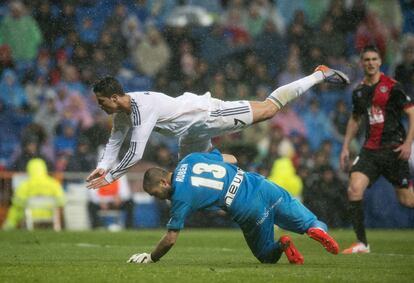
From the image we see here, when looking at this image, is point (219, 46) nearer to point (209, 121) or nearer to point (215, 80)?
point (215, 80)

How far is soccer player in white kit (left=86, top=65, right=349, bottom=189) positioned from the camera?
37.3 ft

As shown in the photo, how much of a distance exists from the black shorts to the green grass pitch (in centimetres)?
97

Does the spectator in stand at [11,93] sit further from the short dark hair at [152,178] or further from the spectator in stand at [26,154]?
the short dark hair at [152,178]

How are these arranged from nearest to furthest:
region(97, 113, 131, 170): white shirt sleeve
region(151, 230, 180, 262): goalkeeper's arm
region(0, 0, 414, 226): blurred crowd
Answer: region(151, 230, 180, 262): goalkeeper's arm, region(97, 113, 131, 170): white shirt sleeve, region(0, 0, 414, 226): blurred crowd

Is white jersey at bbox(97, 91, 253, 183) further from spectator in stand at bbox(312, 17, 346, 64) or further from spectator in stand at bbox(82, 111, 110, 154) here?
spectator in stand at bbox(312, 17, 346, 64)

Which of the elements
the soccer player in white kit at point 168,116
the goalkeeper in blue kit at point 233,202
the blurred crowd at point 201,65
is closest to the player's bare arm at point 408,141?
the soccer player in white kit at point 168,116

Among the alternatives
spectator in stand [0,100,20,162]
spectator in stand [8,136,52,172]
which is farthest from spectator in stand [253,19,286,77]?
spectator in stand [0,100,20,162]

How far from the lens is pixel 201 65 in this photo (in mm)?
22625

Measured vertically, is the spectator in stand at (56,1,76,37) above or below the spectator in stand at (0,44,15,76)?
above

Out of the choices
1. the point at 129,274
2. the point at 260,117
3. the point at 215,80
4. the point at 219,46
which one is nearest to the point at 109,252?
the point at 260,117

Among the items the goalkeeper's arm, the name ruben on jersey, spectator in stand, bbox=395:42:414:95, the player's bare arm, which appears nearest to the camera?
the goalkeeper's arm

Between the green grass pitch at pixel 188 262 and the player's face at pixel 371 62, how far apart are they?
7.49 feet

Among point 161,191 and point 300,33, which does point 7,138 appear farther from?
point 161,191

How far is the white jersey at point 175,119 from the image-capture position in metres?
11.4
